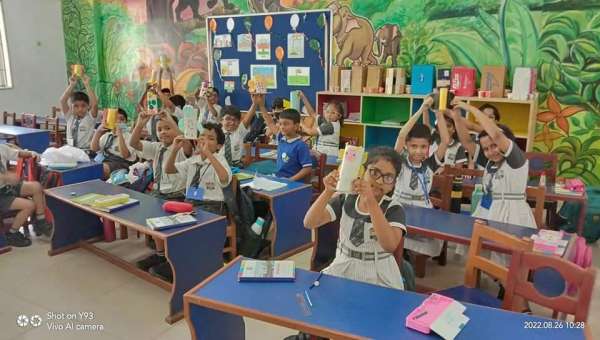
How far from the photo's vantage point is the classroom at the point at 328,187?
1991 mm

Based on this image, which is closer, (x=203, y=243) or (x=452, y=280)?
(x=203, y=243)

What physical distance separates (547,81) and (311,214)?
4.36 metres

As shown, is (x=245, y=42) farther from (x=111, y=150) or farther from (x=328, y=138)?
(x=111, y=150)

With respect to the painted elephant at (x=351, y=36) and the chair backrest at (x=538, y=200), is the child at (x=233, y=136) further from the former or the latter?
the chair backrest at (x=538, y=200)

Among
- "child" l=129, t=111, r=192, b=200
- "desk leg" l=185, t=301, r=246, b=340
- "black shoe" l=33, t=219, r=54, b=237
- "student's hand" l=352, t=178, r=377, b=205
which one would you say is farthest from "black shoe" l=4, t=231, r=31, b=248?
"student's hand" l=352, t=178, r=377, b=205

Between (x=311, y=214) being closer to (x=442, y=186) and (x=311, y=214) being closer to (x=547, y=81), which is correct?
(x=442, y=186)

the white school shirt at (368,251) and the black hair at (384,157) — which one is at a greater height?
the black hair at (384,157)

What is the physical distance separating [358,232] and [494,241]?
65cm

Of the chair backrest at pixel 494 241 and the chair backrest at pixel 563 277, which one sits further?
the chair backrest at pixel 494 241

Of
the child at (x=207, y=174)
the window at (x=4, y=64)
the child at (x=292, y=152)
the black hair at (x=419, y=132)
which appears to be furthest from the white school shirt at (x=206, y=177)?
the window at (x=4, y=64)

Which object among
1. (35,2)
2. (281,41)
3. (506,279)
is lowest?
(506,279)

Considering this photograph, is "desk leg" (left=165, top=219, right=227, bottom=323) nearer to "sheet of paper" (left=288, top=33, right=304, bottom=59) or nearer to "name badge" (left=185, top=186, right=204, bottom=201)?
"name badge" (left=185, top=186, right=204, bottom=201)

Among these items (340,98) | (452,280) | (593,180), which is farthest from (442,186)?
(340,98)

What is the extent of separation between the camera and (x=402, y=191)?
353cm
